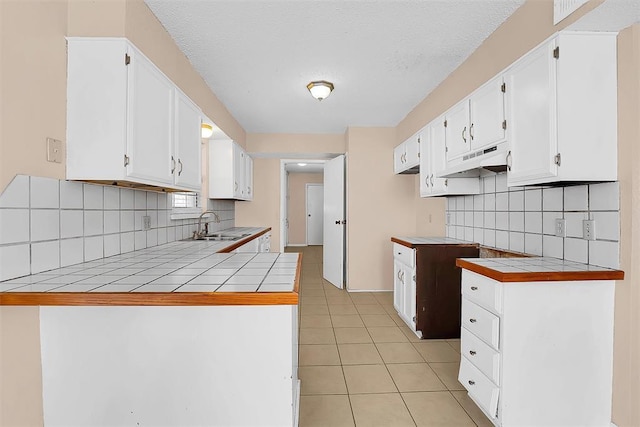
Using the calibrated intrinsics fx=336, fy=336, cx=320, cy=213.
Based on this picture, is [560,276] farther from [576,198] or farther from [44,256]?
[44,256]

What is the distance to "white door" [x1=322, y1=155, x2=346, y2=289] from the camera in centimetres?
491

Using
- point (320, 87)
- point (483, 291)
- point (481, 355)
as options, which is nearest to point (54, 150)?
point (320, 87)

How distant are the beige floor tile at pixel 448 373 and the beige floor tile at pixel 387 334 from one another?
50 centimetres

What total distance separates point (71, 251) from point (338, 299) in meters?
3.19

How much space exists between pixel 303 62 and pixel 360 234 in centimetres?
261

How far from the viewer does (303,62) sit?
8.92ft

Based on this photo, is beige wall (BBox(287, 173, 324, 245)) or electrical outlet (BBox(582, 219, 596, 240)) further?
beige wall (BBox(287, 173, 324, 245))

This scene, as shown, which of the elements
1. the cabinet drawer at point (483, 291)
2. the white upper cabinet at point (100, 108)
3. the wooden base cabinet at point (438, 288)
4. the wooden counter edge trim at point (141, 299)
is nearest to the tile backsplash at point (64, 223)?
the white upper cabinet at point (100, 108)

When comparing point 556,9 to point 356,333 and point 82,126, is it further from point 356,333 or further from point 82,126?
point 356,333

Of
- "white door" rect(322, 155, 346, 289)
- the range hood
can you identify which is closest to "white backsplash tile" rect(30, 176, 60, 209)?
the range hood

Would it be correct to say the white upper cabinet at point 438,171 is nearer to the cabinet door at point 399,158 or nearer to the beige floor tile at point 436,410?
Answer: the cabinet door at point 399,158

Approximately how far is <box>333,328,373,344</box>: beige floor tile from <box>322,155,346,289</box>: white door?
164cm

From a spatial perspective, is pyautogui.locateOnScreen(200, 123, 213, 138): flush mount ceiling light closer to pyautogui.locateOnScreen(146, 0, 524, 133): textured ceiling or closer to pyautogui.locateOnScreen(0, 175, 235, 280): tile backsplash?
pyautogui.locateOnScreen(146, 0, 524, 133): textured ceiling

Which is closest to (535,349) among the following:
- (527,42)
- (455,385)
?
(455,385)
